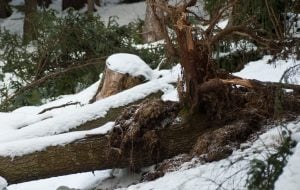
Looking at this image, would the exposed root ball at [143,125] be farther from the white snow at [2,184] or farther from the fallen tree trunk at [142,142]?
the white snow at [2,184]

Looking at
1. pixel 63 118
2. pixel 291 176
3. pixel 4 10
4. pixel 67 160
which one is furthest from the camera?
pixel 4 10

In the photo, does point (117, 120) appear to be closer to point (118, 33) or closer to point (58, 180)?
point (58, 180)

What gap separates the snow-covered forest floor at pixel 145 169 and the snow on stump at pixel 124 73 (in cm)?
4

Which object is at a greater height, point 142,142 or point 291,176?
point 291,176

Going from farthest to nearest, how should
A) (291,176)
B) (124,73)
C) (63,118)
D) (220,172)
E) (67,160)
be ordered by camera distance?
(124,73) → (63,118) → (67,160) → (220,172) → (291,176)

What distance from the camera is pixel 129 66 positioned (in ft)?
18.9

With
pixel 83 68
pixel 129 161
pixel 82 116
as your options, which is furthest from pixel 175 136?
pixel 83 68

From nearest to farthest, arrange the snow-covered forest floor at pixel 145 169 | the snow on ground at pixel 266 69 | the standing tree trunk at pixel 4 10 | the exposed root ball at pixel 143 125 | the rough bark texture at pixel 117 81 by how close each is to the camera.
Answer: the snow-covered forest floor at pixel 145 169 → the exposed root ball at pixel 143 125 → the snow on ground at pixel 266 69 → the rough bark texture at pixel 117 81 → the standing tree trunk at pixel 4 10

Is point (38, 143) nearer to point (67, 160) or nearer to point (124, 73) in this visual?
point (67, 160)

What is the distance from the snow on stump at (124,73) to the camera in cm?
569

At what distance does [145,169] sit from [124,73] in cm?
167

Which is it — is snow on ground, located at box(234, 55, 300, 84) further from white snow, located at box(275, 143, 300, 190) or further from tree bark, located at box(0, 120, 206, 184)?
white snow, located at box(275, 143, 300, 190)

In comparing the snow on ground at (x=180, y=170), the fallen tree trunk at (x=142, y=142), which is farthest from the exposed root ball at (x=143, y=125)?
the snow on ground at (x=180, y=170)

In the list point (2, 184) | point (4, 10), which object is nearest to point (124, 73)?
point (2, 184)
